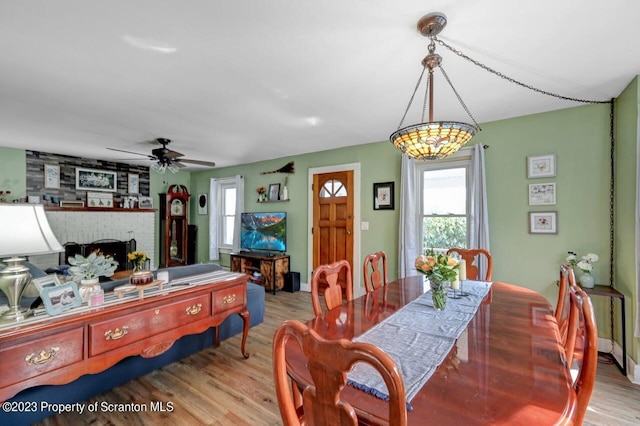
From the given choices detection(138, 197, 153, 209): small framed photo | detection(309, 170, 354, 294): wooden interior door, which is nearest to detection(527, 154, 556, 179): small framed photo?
detection(309, 170, 354, 294): wooden interior door

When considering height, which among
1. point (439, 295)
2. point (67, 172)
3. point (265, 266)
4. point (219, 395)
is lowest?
point (219, 395)

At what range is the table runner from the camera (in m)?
0.92

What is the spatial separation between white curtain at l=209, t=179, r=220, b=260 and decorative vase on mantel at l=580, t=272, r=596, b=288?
5.97 meters

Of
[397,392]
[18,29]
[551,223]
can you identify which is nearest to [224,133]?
[18,29]

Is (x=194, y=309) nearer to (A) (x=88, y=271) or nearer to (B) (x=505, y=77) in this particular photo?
(A) (x=88, y=271)

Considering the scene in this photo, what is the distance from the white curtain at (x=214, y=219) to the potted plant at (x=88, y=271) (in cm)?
453

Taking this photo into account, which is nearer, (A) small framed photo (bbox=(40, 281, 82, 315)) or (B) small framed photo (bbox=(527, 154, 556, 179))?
(A) small framed photo (bbox=(40, 281, 82, 315))

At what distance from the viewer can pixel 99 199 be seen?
17.5 feet

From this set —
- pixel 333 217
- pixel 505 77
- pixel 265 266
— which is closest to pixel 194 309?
pixel 265 266

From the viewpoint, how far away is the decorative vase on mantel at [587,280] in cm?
255

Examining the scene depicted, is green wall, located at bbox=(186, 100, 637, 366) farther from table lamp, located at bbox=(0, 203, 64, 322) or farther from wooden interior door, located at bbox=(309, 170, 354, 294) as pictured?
table lamp, located at bbox=(0, 203, 64, 322)

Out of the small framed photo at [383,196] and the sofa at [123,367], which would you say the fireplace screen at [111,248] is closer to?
the sofa at [123,367]

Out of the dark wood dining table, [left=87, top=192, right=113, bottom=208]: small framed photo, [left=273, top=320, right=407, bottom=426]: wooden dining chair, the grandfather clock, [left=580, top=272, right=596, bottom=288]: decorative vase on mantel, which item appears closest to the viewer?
[left=273, top=320, right=407, bottom=426]: wooden dining chair

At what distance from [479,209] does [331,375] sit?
313 cm
